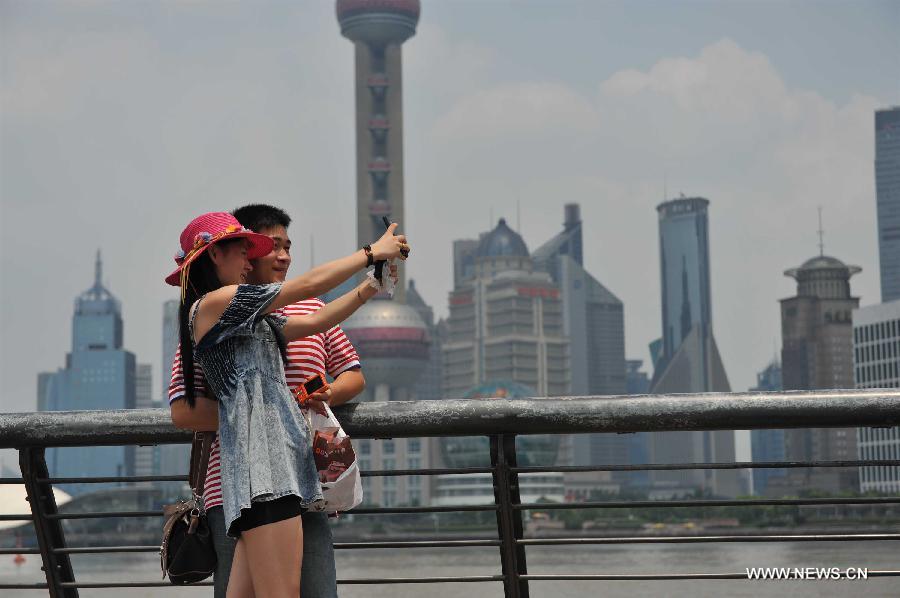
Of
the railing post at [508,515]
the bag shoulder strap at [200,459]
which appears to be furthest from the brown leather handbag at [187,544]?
the railing post at [508,515]

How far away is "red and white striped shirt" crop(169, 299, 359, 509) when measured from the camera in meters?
3.39

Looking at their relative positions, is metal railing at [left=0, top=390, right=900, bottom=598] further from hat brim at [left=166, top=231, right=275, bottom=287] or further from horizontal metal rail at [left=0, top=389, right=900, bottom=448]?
hat brim at [left=166, top=231, right=275, bottom=287]

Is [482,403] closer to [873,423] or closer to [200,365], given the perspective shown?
[200,365]

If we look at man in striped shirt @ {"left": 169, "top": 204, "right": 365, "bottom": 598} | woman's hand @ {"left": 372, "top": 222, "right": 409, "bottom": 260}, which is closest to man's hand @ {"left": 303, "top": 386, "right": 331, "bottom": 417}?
man in striped shirt @ {"left": 169, "top": 204, "right": 365, "bottom": 598}

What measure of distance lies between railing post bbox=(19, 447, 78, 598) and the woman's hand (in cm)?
115

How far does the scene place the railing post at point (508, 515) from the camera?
3609 millimetres

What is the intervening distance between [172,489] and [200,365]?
612 feet

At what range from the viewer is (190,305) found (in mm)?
3414


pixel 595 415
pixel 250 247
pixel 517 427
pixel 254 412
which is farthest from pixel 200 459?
pixel 595 415

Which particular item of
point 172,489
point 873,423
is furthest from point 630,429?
point 172,489

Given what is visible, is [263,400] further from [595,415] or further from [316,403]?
[595,415]

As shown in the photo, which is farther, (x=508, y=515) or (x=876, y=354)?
(x=876, y=354)

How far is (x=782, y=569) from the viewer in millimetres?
3750

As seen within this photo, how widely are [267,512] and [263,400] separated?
0.85ft
